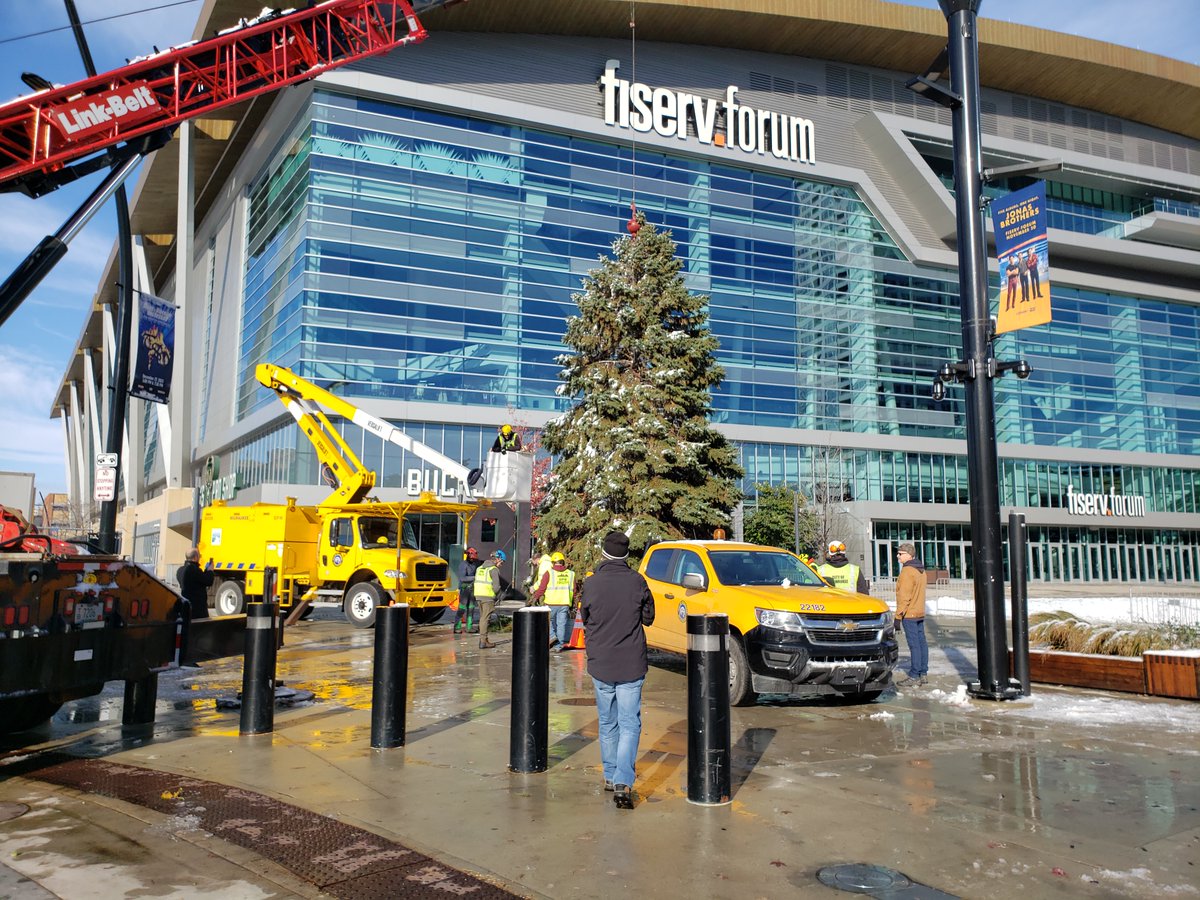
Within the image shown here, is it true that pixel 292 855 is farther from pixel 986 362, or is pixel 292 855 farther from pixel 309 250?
pixel 309 250

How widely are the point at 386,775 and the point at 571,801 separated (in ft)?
5.21

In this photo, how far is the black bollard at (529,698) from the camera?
6.76 meters

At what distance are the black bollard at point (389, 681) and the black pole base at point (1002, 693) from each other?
657 cm

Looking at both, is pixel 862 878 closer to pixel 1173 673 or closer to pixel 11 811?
pixel 11 811

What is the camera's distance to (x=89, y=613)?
287 inches

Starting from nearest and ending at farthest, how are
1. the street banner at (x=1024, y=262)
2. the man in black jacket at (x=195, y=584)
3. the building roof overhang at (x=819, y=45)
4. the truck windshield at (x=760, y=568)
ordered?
the street banner at (x=1024, y=262) → the truck windshield at (x=760, y=568) → the man in black jacket at (x=195, y=584) → the building roof overhang at (x=819, y=45)

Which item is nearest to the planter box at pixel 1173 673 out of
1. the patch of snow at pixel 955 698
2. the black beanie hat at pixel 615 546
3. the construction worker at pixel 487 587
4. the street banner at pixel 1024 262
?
the patch of snow at pixel 955 698

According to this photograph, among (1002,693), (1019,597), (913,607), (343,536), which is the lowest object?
(1002,693)

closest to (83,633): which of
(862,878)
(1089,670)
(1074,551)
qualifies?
(862,878)

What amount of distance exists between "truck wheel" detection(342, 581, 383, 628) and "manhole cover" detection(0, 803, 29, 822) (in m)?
14.3

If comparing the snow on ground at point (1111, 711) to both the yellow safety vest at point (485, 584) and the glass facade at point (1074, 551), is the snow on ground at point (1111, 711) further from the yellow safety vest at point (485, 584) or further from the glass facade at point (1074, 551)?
the glass facade at point (1074, 551)

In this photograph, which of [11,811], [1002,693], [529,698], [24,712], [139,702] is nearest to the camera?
[11,811]

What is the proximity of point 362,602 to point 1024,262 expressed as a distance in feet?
50.6

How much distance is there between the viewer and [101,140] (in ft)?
45.2
